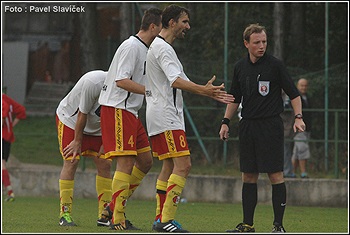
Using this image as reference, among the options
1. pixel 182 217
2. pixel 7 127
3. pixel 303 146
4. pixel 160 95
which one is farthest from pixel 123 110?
pixel 303 146

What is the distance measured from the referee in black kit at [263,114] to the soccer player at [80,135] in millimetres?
1676

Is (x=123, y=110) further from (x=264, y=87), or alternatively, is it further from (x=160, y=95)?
(x=264, y=87)

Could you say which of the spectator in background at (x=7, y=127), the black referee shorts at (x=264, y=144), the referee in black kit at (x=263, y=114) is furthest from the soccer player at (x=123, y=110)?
the spectator in background at (x=7, y=127)

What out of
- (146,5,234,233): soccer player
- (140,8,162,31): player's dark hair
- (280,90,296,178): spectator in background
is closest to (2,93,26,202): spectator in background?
(280,90,296,178): spectator in background

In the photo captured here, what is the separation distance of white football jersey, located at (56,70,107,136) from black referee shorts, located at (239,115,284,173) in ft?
5.60

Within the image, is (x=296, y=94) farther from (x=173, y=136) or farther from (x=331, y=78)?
(x=331, y=78)

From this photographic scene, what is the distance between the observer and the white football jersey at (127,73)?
10086mm

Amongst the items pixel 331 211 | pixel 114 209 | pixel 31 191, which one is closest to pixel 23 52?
pixel 31 191

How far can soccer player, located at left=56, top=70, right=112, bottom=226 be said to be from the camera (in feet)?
35.8

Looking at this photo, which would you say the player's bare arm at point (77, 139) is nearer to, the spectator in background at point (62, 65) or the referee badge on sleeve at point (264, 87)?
the referee badge on sleeve at point (264, 87)

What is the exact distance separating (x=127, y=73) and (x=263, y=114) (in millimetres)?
1352

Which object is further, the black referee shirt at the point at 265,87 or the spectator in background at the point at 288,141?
the spectator in background at the point at 288,141

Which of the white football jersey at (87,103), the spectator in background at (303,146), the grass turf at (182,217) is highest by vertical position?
the white football jersey at (87,103)

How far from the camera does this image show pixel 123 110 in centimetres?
1018
